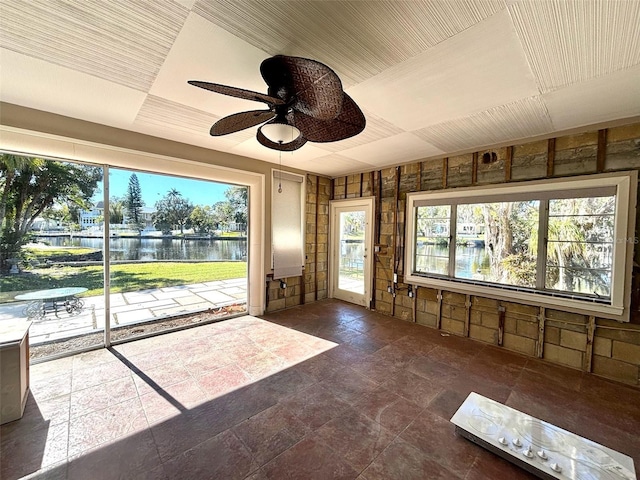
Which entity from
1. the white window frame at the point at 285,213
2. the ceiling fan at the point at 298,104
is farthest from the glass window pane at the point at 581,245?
the white window frame at the point at 285,213

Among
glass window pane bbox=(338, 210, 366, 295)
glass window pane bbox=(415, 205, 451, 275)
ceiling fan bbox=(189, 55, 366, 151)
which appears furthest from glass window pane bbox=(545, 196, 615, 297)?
ceiling fan bbox=(189, 55, 366, 151)

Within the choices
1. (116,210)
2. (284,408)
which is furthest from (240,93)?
(116,210)

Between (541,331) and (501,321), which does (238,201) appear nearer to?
(501,321)

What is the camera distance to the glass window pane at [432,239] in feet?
13.4

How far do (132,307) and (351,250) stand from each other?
4160 millimetres

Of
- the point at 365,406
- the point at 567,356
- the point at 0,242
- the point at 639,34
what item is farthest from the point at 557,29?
the point at 0,242

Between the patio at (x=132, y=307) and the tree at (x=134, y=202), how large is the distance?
1.09 metres

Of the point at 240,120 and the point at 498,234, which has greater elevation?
the point at 240,120

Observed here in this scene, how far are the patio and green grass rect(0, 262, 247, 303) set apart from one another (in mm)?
143

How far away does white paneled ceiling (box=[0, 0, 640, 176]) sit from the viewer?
55.5 inches

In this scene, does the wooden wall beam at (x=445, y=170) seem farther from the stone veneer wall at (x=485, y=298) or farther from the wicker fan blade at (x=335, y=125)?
the wicker fan blade at (x=335, y=125)

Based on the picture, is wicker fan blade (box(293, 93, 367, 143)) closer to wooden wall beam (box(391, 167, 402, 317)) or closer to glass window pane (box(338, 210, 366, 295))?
wooden wall beam (box(391, 167, 402, 317))

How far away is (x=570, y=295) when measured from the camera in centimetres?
302

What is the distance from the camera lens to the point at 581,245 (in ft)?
9.73
